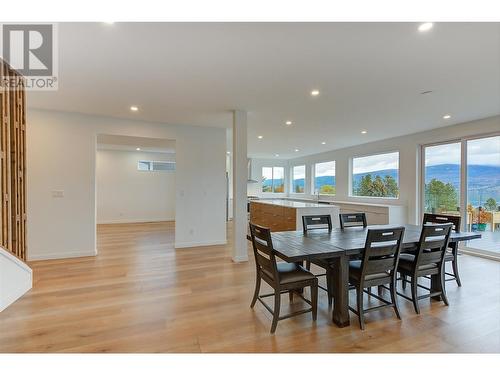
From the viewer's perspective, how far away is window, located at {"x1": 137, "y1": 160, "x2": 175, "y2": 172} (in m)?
8.70

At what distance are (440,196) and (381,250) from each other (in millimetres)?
4241

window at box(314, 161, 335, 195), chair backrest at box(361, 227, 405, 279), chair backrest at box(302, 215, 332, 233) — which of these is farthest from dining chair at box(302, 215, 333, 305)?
window at box(314, 161, 335, 195)

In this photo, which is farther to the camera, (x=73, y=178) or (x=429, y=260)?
(x=73, y=178)

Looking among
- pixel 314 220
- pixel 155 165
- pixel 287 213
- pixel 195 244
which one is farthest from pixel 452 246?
pixel 155 165

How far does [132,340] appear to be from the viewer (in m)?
2.09

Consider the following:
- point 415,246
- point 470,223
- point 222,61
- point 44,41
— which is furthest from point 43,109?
point 470,223

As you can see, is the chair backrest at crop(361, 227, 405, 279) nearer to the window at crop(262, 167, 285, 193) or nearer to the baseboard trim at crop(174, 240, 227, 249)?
the baseboard trim at crop(174, 240, 227, 249)

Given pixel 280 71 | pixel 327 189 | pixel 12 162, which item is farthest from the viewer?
pixel 327 189

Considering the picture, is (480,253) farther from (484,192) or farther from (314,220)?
(314,220)

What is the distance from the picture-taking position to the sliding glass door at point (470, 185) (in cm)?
462

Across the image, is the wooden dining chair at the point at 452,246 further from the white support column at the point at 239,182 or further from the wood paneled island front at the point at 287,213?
the white support column at the point at 239,182

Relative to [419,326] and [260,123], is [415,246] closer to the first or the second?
[419,326]

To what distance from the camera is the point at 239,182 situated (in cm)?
429
